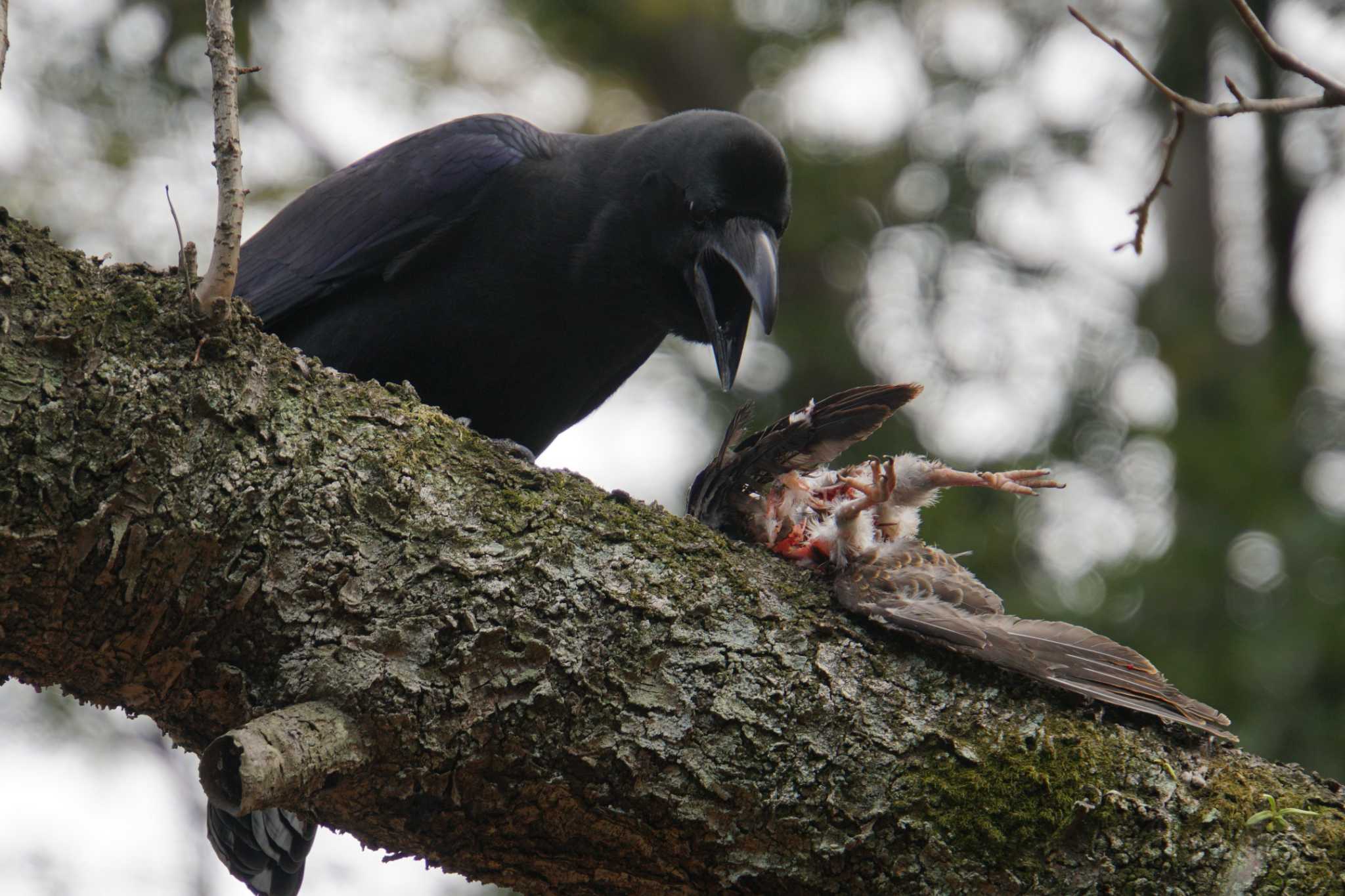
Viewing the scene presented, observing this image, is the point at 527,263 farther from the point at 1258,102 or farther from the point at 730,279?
the point at 1258,102

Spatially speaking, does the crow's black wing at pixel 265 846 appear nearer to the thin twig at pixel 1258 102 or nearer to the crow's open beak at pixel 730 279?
the crow's open beak at pixel 730 279

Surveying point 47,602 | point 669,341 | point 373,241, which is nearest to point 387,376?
point 373,241

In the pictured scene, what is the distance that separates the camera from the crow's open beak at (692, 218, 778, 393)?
3.10 m

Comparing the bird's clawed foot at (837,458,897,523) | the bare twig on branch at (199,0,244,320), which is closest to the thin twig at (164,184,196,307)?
the bare twig on branch at (199,0,244,320)

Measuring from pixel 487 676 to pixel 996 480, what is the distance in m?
1.13

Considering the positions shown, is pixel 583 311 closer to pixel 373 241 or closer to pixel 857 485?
pixel 373 241

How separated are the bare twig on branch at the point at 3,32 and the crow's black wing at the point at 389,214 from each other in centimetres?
151

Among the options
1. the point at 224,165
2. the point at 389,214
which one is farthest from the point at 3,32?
the point at 389,214

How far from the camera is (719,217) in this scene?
128 inches

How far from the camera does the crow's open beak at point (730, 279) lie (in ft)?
10.2

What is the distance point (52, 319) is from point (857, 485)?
1.55m

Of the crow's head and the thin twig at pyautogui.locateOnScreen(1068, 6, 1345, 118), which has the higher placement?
the crow's head

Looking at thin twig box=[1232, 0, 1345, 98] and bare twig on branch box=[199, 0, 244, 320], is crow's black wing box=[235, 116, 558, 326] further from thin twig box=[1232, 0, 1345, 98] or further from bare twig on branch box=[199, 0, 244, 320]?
thin twig box=[1232, 0, 1345, 98]

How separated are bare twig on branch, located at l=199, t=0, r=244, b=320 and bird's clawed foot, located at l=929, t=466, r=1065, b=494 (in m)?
1.43
